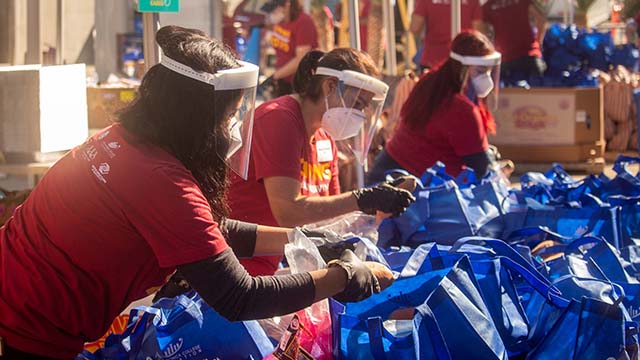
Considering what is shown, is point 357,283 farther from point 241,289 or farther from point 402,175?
point 402,175

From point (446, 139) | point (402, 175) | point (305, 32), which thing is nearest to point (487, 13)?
point (305, 32)

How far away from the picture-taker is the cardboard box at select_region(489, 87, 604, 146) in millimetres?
8227

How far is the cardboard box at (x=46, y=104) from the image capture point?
12.1ft

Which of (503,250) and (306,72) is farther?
(306,72)

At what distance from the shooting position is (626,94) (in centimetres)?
931

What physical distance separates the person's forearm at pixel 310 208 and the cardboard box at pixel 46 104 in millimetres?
1033

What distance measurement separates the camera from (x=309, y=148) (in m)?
3.37

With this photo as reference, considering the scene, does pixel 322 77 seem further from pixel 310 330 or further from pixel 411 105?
pixel 411 105

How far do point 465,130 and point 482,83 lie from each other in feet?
1.69

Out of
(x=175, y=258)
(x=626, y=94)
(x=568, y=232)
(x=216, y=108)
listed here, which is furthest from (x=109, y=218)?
(x=626, y=94)

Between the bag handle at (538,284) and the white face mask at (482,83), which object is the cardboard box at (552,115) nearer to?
the white face mask at (482,83)

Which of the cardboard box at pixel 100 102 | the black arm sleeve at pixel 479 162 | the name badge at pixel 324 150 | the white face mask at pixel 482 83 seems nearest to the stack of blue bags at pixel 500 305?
the name badge at pixel 324 150

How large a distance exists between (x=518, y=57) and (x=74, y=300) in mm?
6927

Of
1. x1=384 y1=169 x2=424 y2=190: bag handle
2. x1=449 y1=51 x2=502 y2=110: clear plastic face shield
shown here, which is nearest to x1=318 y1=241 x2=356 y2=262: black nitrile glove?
x1=384 y1=169 x2=424 y2=190: bag handle
